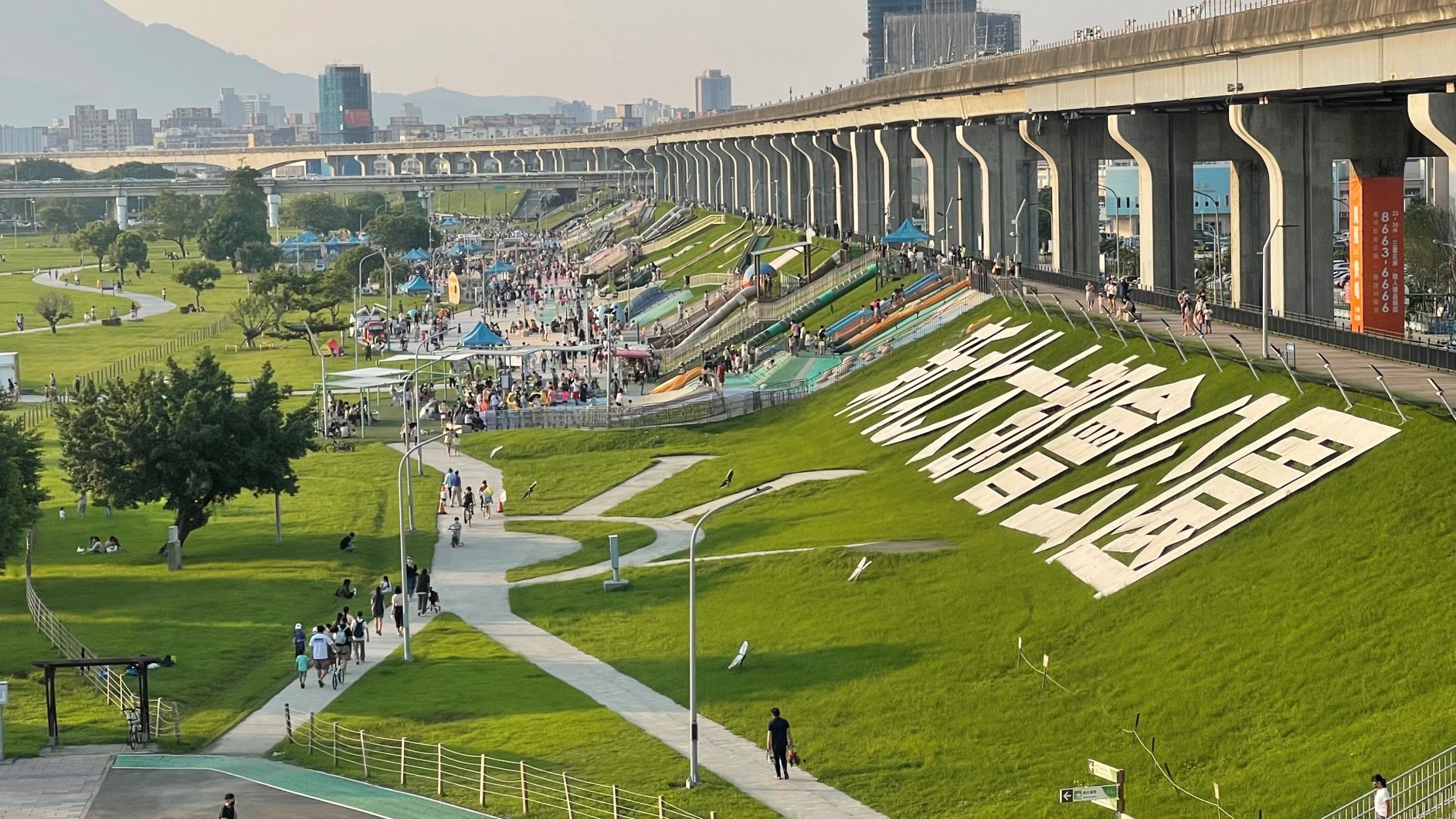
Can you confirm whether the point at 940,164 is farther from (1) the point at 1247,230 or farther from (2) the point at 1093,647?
(2) the point at 1093,647

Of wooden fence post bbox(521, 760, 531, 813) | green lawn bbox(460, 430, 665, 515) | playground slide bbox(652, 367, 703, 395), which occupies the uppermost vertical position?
playground slide bbox(652, 367, 703, 395)

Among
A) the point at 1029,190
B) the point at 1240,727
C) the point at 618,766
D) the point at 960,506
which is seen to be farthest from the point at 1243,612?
the point at 1029,190

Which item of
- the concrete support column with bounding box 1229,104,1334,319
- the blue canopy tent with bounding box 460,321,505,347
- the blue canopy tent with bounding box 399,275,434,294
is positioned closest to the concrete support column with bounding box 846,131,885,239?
the blue canopy tent with bounding box 399,275,434,294

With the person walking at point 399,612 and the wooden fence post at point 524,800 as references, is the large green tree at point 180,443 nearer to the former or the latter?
the person walking at point 399,612

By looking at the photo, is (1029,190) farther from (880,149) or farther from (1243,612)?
(1243,612)

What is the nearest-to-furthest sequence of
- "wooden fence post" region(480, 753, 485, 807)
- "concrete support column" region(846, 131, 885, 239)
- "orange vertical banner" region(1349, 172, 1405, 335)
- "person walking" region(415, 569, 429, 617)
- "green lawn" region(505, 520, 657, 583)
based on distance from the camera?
"wooden fence post" region(480, 753, 485, 807) → "person walking" region(415, 569, 429, 617) → "orange vertical banner" region(1349, 172, 1405, 335) → "green lawn" region(505, 520, 657, 583) → "concrete support column" region(846, 131, 885, 239)

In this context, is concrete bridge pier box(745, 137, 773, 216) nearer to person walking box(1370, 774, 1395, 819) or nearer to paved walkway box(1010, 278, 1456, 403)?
paved walkway box(1010, 278, 1456, 403)
